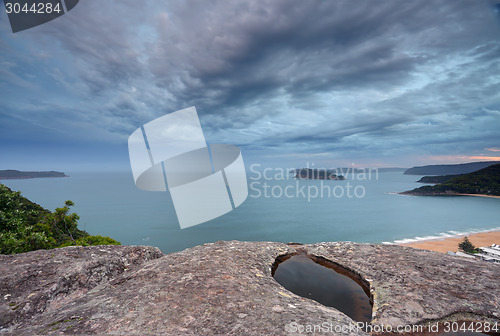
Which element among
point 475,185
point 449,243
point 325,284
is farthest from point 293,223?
point 475,185

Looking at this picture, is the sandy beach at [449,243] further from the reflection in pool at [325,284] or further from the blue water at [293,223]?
the reflection in pool at [325,284]

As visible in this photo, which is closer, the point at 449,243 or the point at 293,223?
the point at 449,243

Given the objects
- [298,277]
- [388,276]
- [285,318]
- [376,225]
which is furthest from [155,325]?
[376,225]

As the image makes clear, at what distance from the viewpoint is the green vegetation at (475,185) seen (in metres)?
135

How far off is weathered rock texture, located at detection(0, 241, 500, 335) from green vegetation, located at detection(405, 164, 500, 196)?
19625 centimetres

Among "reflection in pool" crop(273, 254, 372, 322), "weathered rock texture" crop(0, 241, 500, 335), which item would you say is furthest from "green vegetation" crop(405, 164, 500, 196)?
"reflection in pool" crop(273, 254, 372, 322)

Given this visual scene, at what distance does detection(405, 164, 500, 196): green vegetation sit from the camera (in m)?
135

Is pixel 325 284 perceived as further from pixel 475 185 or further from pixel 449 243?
pixel 475 185

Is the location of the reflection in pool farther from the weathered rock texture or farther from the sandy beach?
the sandy beach

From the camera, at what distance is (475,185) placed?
14062 cm

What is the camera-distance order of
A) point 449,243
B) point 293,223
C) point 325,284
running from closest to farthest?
1. point 325,284
2. point 449,243
3. point 293,223

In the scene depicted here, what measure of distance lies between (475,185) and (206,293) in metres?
206

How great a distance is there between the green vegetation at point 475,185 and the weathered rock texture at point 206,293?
19625cm

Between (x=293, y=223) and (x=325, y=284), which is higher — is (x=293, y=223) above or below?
below
